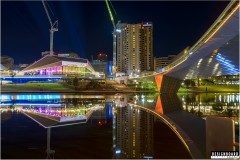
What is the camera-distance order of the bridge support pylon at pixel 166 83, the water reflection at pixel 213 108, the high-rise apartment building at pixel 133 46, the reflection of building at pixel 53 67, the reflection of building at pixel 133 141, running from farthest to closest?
1. the high-rise apartment building at pixel 133 46
2. the reflection of building at pixel 53 67
3. the bridge support pylon at pixel 166 83
4. the water reflection at pixel 213 108
5. the reflection of building at pixel 133 141

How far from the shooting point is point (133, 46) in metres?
140

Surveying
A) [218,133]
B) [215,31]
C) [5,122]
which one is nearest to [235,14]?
[215,31]

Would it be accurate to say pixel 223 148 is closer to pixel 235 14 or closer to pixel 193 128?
pixel 193 128

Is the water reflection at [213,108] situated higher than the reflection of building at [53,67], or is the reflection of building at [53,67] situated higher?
the reflection of building at [53,67]

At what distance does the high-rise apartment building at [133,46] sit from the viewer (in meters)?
140

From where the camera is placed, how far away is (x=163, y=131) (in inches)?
507

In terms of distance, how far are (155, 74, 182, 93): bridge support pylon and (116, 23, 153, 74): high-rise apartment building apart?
7901 cm

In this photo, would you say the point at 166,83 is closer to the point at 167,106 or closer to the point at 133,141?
the point at 167,106

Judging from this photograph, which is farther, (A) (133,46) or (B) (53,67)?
(A) (133,46)

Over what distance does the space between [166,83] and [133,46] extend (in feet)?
279

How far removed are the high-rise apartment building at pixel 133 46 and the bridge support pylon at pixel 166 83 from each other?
79005mm

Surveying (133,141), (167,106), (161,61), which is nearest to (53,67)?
(167,106)

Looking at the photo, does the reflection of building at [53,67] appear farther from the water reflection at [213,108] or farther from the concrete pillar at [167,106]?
Answer: the water reflection at [213,108]

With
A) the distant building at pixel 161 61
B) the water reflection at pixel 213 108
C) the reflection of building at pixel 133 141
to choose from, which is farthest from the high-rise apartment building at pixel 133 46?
the reflection of building at pixel 133 141
